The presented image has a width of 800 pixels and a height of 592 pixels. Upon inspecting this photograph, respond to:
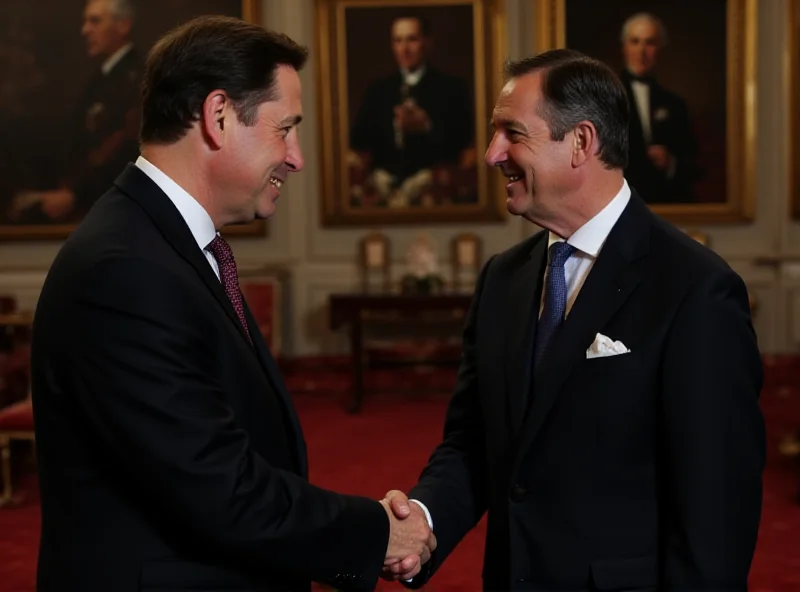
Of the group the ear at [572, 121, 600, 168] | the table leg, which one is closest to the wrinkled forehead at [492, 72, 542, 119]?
the ear at [572, 121, 600, 168]

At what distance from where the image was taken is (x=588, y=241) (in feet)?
→ 7.43

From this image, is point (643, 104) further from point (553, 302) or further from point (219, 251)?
point (219, 251)

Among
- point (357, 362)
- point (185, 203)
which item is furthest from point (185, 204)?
point (357, 362)

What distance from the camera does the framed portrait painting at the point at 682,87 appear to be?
9078 millimetres

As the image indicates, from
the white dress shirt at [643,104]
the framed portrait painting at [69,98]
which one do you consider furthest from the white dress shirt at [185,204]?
the white dress shirt at [643,104]

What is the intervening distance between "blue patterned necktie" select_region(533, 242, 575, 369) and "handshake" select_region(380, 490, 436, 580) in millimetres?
505

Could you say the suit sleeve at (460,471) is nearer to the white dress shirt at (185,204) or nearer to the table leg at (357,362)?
the white dress shirt at (185,204)

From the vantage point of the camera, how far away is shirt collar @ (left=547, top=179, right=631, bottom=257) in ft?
7.36

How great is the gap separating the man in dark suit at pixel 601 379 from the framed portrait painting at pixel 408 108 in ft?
22.5

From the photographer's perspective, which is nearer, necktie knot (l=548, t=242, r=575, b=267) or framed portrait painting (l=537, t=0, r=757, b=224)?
necktie knot (l=548, t=242, r=575, b=267)

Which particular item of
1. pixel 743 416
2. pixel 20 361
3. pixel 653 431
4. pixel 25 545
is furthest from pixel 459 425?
pixel 20 361

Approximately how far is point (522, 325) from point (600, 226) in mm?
286

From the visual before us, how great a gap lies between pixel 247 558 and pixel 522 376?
0.73m

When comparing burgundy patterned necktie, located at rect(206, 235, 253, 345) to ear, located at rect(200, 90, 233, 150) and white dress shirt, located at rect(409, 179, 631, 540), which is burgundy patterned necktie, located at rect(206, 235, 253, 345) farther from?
white dress shirt, located at rect(409, 179, 631, 540)
